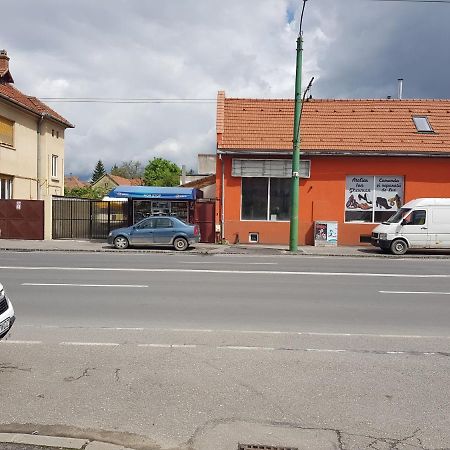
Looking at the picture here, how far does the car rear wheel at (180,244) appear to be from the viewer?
19.0 m

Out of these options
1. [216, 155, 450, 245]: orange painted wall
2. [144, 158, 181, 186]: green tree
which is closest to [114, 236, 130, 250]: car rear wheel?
[216, 155, 450, 245]: orange painted wall

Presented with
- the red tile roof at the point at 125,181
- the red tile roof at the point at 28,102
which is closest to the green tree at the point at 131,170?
the red tile roof at the point at 125,181

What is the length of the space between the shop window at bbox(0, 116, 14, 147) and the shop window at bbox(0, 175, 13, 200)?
1.94 meters

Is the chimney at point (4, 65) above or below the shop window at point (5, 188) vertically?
above

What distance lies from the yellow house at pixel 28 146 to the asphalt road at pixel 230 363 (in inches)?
638

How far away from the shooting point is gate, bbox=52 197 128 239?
76.1 ft

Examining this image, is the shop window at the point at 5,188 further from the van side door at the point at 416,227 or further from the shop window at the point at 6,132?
the van side door at the point at 416,227

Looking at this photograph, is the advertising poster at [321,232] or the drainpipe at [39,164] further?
the drainpipe at [39,164]

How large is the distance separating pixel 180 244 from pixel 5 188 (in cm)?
1259

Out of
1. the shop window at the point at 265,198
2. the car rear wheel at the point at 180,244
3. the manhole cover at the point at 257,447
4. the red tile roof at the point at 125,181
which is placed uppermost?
the red tile roof at the point at 125,181

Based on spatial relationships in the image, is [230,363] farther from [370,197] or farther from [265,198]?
[370,197]

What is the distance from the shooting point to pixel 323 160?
21.5m

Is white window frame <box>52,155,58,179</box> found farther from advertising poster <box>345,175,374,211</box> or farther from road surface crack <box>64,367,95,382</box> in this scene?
road surface crack <box>64,367,95,382</box>

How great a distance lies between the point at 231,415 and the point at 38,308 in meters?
5.11
